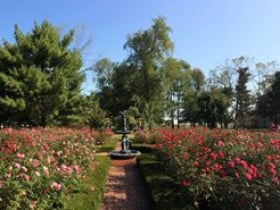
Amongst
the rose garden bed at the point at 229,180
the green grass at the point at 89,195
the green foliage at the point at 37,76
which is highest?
the green foliage at the point at 37,76

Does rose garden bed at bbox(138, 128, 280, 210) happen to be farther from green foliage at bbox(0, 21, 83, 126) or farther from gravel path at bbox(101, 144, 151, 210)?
green foliage at bbox(0, 21, 83, 126)

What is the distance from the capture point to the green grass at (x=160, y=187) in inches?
224

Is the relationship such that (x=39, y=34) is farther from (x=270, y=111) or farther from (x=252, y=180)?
(x=270, y=111)

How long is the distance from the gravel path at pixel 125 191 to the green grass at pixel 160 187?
0.28 metres

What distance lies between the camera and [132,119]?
28922mm

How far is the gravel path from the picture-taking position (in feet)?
23.0

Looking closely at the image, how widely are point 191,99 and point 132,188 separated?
39083mm

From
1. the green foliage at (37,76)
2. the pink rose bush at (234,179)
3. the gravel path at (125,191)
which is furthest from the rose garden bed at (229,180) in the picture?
the green foliage at (37,76)

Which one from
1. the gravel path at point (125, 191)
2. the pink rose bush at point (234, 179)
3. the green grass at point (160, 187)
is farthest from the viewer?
the gravel path at point (125, 191)

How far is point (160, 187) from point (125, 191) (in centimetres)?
143

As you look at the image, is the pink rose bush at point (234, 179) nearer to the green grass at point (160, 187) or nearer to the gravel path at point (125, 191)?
the green grass at point (160, 187)

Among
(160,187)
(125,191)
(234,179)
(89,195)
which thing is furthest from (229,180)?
(125,191)

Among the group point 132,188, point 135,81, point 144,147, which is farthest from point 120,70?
point 132,188

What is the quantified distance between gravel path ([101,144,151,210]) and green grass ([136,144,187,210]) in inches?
11.1
